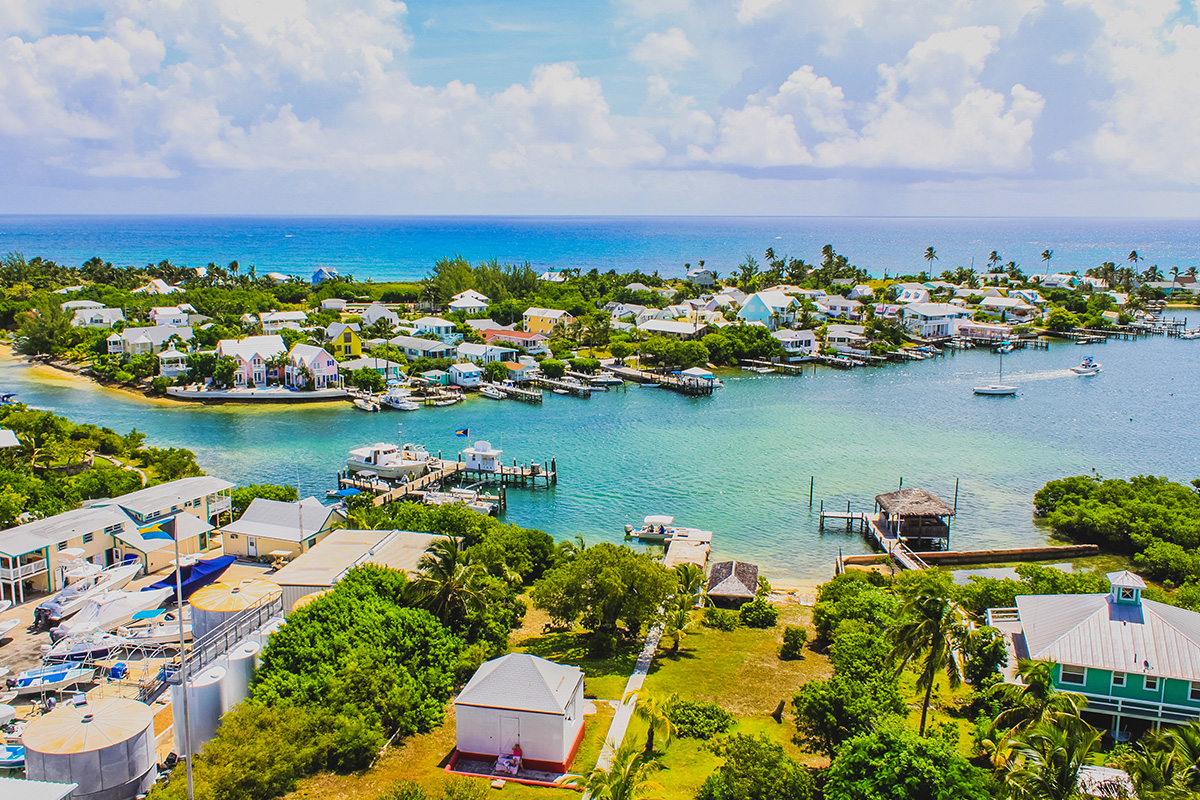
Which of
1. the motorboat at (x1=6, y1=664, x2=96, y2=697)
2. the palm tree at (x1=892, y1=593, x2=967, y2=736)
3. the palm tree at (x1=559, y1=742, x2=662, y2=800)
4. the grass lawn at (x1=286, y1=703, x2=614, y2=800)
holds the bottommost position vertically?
the grass lawn at (x1=286, y1=703, x2=614, y2=800)

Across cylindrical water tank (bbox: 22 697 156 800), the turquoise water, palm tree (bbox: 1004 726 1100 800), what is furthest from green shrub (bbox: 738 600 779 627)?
cylindrical water tank (bbox: 22 697 156 800)

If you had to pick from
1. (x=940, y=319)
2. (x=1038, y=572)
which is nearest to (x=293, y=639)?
(x=1038, y=572)

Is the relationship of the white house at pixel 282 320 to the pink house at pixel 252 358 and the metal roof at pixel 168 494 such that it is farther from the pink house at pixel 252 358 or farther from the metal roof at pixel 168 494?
the metal roof at pixel 168 494

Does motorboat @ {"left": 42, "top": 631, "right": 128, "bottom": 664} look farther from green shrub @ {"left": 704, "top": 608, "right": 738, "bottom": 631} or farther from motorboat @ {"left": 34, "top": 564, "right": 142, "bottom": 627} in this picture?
green shrub @ {"left": 704, "top": 608, "right": 738, "bottom": 631}

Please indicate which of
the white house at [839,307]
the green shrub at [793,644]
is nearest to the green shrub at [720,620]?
the green shrub at [793,644]

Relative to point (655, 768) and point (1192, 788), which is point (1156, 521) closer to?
point (1192, 788)
